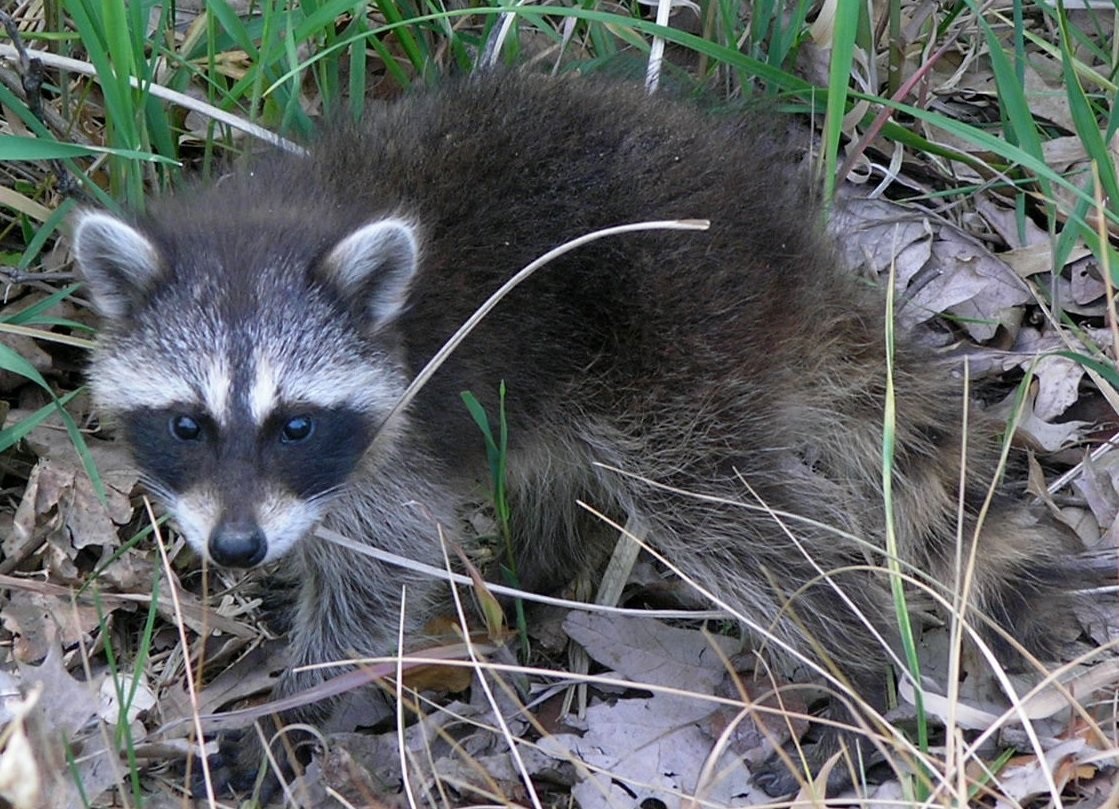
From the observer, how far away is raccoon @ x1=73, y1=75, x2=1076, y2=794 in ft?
11.2

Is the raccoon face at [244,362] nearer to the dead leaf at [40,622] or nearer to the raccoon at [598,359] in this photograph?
the raccoon at [598,359]

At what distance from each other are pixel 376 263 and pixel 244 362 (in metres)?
0.38

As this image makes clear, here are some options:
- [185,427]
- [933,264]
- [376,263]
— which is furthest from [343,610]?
[933,264]

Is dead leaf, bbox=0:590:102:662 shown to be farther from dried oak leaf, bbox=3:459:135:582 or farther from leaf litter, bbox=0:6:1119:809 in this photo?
dried oak leaf, bbox=3:459:135:582

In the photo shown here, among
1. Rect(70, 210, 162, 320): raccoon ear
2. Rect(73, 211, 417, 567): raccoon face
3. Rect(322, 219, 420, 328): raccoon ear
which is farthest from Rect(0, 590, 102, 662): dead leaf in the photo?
Rect(322, 219, 420, 328): raccoon ear

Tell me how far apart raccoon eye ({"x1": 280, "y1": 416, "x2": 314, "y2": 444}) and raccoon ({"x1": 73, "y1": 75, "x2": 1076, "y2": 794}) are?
32mm

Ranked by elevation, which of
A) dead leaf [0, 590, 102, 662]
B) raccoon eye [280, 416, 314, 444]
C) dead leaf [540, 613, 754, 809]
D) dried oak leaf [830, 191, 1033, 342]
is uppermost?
raccoon eye [280, 416, 314, 444]

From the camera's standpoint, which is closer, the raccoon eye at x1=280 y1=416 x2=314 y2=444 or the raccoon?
the raccoon eye at x1=280 y1=416 x2=314 y2=444

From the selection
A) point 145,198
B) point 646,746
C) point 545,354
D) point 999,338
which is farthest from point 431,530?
point 999,338

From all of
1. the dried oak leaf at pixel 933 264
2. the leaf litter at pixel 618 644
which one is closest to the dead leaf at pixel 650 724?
the leaf litter at pixel 618 644

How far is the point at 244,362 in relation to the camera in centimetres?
321

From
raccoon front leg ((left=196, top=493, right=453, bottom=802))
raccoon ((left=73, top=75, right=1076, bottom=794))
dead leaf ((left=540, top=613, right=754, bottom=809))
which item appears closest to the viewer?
raccoon ((left=73, top=75, right=1076, bottom=794))

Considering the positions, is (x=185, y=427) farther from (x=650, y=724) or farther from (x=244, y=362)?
(x=650, y=724)

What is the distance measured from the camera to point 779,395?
3822mm
